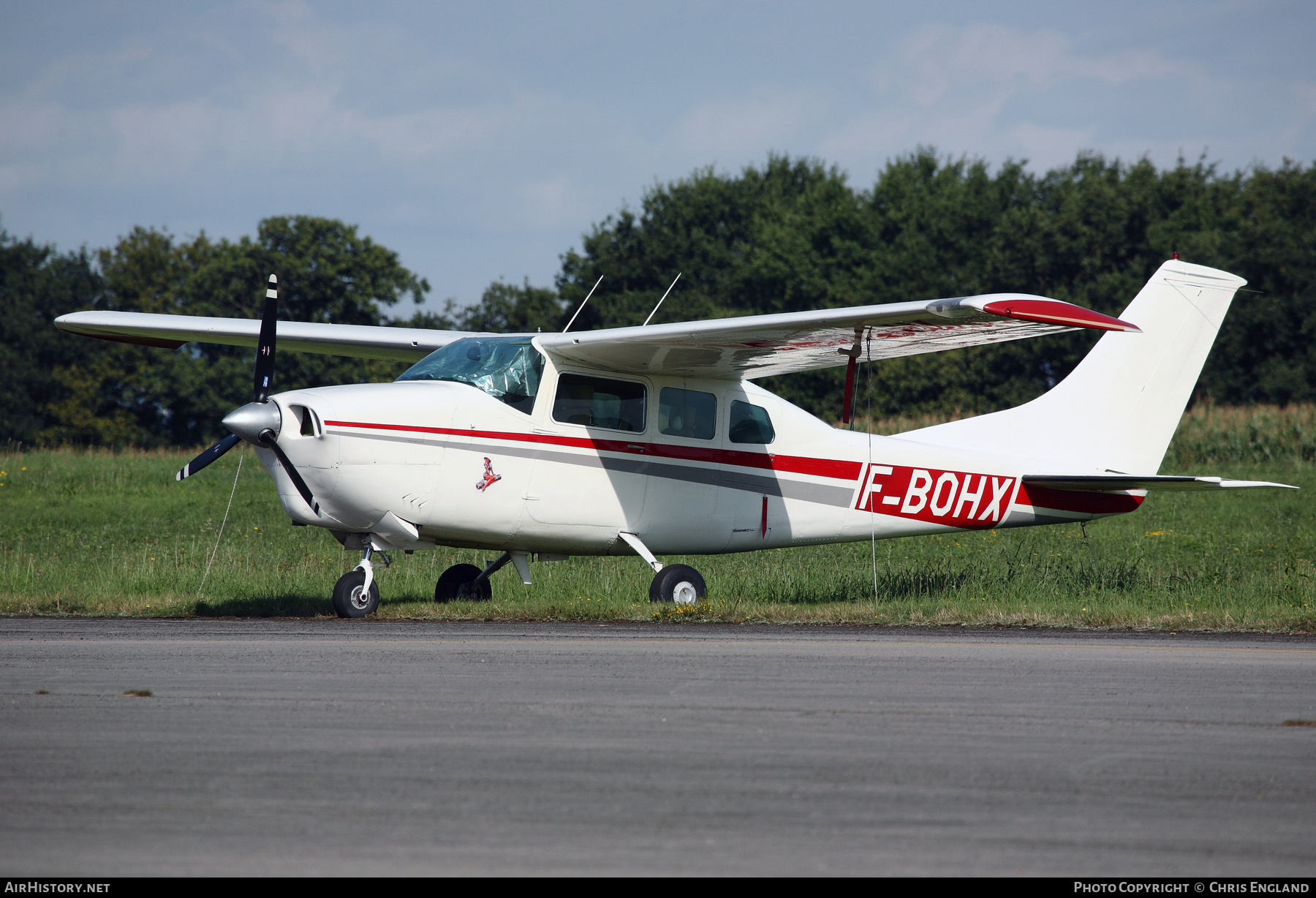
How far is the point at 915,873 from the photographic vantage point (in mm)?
3236

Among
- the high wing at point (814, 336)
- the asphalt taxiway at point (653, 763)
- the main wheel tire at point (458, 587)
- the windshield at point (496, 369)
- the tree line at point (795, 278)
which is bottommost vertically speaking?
the main wheel tire at point (458, 587)

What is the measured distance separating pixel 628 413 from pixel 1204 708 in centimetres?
693

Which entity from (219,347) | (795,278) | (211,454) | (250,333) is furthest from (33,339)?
(211,454)

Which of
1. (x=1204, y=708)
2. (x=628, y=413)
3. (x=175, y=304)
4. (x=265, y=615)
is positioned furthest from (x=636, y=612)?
(x=175, y=304)

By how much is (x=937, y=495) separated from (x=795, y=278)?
1836 inches

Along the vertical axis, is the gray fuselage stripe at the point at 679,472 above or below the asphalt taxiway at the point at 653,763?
above

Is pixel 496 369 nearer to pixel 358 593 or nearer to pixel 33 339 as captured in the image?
pixel 358 593

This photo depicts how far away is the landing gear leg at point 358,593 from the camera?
10.6 metres

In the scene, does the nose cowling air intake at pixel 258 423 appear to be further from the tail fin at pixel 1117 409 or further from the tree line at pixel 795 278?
the tree line at pixel 795 278

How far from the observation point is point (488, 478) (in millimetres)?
11008

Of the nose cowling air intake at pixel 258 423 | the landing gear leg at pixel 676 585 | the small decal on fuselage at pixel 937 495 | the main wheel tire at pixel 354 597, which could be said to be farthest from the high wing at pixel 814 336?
the main wheel tire at pixel 354 597

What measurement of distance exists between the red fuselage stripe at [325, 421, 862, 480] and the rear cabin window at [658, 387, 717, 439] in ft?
0.50

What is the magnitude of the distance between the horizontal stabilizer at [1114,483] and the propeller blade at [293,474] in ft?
25.3

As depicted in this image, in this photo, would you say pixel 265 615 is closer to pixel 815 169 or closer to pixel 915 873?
pixel 915 873
